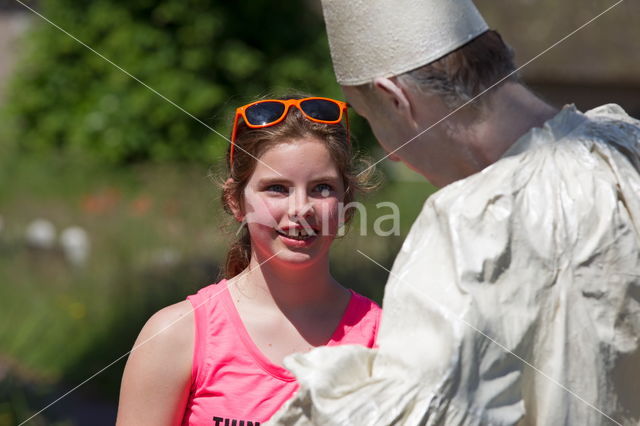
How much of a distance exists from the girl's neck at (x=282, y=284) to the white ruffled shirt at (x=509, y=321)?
2.40ft

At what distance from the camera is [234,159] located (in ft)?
7.87

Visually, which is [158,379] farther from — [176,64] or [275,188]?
[176,64]

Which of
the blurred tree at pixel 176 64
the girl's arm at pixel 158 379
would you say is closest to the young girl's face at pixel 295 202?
the girl's arm at pixel 158 379

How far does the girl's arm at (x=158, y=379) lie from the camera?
2031 mm

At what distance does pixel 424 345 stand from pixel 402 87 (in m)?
0.54

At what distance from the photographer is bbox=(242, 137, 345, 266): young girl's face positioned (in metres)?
2.21

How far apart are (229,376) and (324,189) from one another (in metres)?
0.57

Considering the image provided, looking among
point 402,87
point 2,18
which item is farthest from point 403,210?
point 2,18

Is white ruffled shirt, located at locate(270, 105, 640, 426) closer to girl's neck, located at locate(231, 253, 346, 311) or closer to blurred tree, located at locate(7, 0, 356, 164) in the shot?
girl's neck, located at locate(231, 253, 346, 311)

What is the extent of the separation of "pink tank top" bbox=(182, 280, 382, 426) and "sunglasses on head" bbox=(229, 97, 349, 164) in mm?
512

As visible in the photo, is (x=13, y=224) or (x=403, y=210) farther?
(x=403, y=210)

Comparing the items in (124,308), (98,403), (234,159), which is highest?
(234,159)

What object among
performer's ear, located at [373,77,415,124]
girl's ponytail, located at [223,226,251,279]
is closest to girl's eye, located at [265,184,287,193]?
girl's ponytail, located at [223,226,251,279]

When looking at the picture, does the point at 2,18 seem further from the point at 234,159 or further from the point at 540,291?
the point at 540,291
